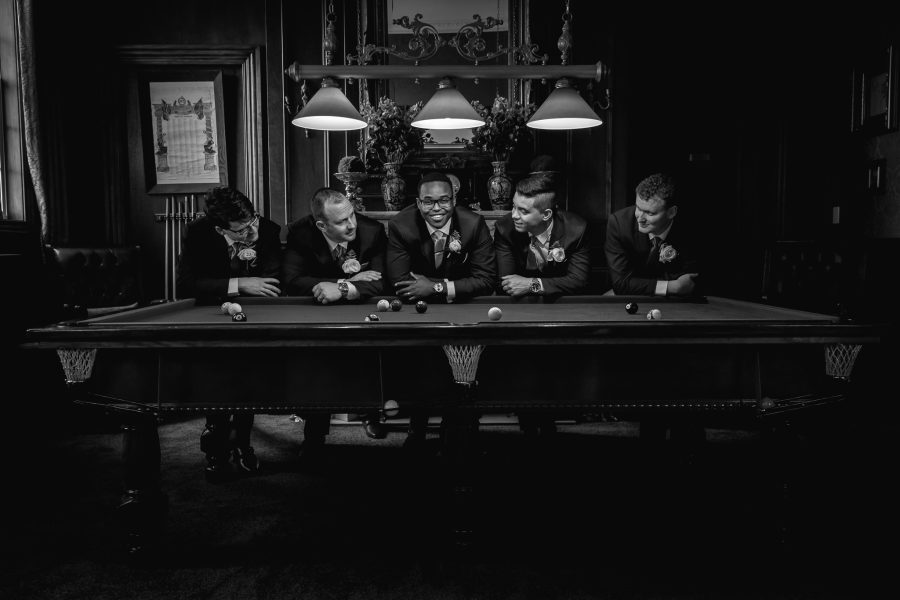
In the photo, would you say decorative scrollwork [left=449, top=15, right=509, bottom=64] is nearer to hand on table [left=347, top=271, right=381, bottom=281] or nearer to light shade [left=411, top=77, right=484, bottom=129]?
light shade [left=411, top=77, right=484, bottom=129]

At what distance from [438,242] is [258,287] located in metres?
1.00

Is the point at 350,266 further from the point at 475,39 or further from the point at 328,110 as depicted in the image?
the point at 475,39

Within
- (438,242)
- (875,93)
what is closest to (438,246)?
(438,242)

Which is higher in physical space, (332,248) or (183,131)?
(183,131)

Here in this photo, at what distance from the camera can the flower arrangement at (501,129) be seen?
425 cm

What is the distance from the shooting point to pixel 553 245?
136 inches

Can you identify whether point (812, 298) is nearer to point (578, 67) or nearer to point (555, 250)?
point (555, 250)

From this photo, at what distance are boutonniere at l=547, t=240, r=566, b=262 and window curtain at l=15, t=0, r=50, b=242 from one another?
122 inches

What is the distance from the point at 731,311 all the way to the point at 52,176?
4.02m

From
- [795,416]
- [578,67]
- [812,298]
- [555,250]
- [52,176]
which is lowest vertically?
[795,416]

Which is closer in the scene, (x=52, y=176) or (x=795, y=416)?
(x=795, y=416)

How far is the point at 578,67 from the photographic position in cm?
391

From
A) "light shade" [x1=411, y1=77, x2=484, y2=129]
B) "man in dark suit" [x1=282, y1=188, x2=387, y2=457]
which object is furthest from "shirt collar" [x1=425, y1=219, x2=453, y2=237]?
"light shade" [x1=411, y1=77, x2=484, y2=129]

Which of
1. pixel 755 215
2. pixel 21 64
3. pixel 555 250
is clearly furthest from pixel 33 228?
pixel 755 215
